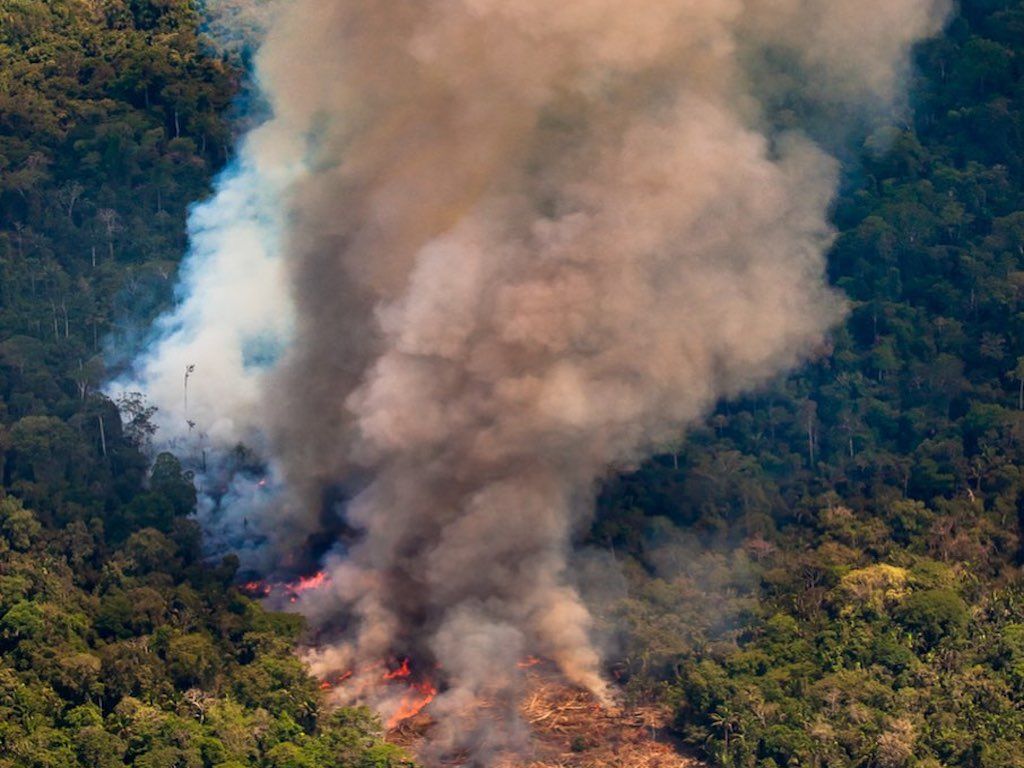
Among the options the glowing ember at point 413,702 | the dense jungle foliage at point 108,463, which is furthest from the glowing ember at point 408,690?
the dense jungle foliage at point 108,463

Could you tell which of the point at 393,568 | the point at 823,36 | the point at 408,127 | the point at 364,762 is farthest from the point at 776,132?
the point at 364,762

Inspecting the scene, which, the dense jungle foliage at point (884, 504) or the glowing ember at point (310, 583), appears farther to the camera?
the glowing ember at point (310, 583)

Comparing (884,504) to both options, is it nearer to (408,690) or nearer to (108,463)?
(408,690)

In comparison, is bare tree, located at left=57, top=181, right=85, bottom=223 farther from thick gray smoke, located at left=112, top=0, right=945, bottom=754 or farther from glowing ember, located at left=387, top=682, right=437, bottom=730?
glowing ember, located at left=387, top=682, right=437, bottom=730

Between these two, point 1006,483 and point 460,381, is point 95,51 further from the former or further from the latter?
point 1006,483

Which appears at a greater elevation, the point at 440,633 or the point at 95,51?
the point at 95,51

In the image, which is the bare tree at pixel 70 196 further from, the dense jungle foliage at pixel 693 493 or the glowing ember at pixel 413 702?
the glowing ember at pixel 413 702

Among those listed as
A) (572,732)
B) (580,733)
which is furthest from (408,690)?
(580,733)
